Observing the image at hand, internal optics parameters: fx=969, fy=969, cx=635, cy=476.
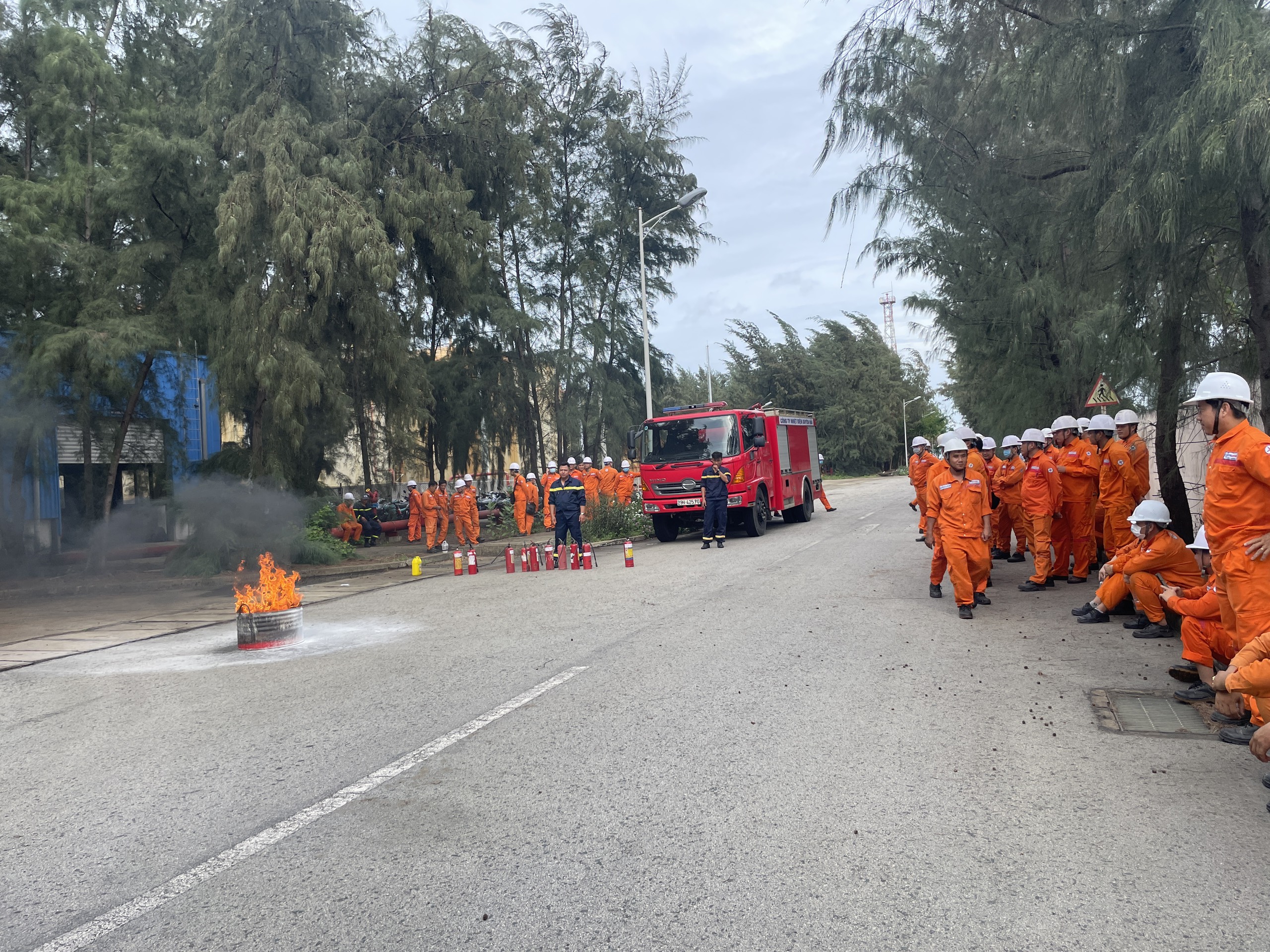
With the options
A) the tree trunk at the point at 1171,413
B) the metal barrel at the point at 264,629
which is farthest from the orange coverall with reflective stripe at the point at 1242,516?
the metal barrel at the point at 264,629

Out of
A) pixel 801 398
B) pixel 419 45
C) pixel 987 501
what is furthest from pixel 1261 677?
pixel 801 398

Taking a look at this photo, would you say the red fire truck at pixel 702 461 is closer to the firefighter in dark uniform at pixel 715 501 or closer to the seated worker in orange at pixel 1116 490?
the firefighter in dark uniform at pixel 715 501

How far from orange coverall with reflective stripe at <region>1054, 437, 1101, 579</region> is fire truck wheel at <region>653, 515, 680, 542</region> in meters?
9.88

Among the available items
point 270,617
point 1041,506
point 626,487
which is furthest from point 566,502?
point 626,487

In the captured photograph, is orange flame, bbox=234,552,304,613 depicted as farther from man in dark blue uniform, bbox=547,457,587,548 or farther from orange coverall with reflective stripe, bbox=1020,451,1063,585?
orange coverall with reflective stripe, bbox=1020,451,1063,585

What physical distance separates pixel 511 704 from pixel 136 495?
863 inches

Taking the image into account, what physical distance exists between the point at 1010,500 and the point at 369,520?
1793cm

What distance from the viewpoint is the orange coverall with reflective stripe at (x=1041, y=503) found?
37.2ft

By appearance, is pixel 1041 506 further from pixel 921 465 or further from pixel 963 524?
pixel 921 465

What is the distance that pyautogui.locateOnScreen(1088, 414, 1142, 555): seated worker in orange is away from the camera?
424 inches

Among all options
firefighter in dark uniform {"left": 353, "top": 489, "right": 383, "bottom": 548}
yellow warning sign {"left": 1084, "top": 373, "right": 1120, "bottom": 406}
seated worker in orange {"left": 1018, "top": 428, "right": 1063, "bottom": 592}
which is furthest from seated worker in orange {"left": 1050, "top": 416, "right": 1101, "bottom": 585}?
firefighter in dark uniform {"left": 353, "top": 489, "right": 383, "bottom": 548}

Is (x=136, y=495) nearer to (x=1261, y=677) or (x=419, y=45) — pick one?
(x=419, y=45)

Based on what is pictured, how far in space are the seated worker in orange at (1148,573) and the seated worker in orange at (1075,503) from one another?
2.61 m

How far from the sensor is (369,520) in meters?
26.5
